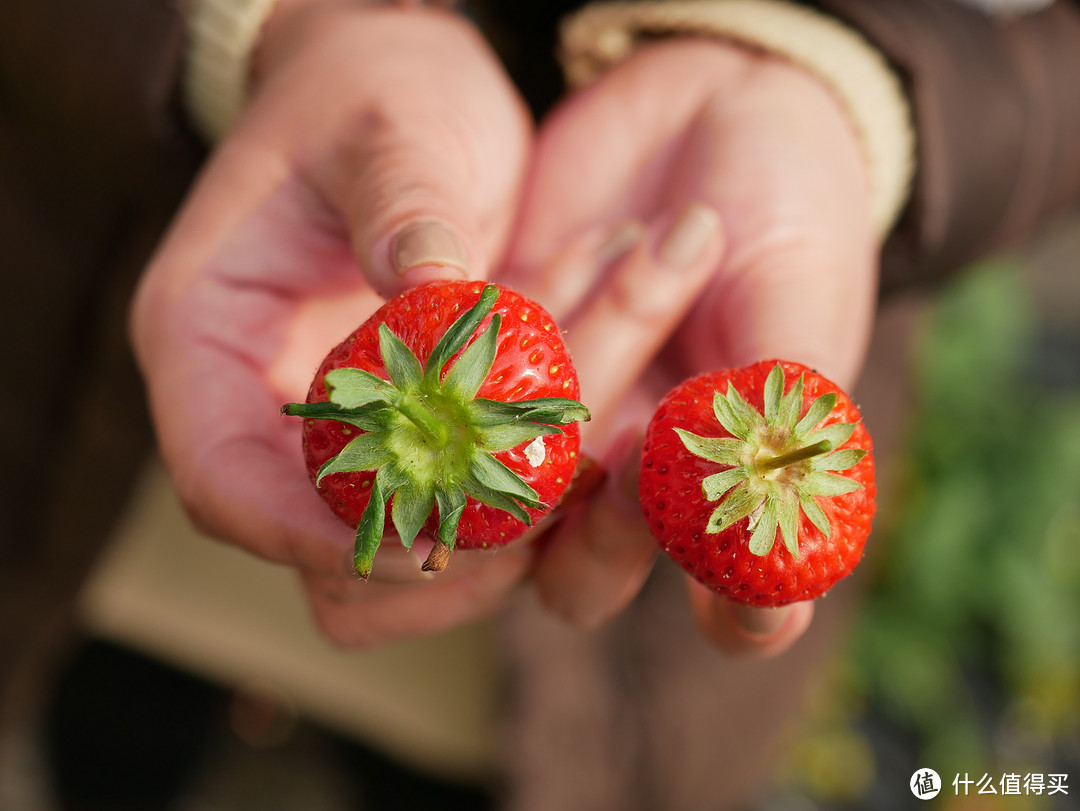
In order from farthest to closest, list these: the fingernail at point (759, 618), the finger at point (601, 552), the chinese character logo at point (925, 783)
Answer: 1. the chinese character logo at point (925, 783)
2. the finger at point (601, 552)
3. the fingernail at point (759, 618)

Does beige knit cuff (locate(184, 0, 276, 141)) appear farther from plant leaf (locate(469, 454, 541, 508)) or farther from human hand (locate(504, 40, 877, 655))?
plant leaf (locate(469, 454, 541, 508))

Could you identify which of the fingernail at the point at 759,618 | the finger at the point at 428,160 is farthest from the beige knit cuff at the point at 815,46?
the fingernail at the point at 759,618

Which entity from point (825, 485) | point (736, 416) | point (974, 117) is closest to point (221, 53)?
point (736, 416)

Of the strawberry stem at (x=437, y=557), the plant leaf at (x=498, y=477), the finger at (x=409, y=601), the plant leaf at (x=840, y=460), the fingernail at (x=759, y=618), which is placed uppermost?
the plant leaf at (x=498, y=477)

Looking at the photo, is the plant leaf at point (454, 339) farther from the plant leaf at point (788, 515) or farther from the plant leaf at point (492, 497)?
the plant leaf at point (788, 515)

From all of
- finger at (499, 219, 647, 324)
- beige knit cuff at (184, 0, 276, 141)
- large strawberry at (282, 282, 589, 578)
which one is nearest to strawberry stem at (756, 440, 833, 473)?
large strawberry at (282, 282, 589, 578)

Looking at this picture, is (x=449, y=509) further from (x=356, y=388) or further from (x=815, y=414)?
(x=815, y=414)
